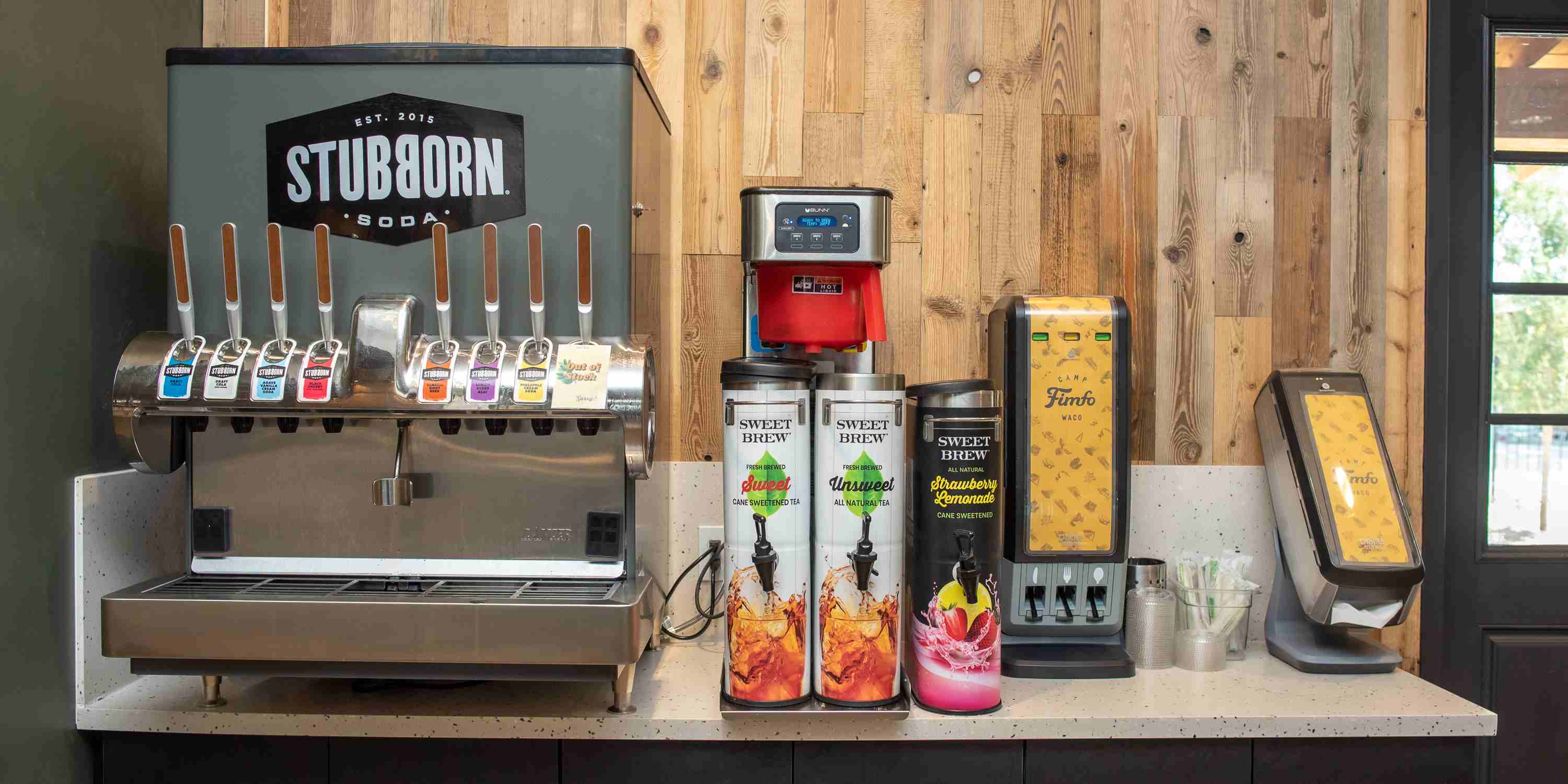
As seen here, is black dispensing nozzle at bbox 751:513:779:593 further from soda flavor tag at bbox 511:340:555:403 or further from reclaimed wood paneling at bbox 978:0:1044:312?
reclaimed wood paneling at bbox 978:0:1044:312

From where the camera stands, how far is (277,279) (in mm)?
1228

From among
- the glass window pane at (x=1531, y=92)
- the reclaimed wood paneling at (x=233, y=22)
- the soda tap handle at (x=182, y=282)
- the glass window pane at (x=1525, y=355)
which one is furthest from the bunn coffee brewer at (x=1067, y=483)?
the reclaimed wood paneling at (x=233, y=22)

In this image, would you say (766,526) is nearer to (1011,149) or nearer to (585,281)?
(585,281)

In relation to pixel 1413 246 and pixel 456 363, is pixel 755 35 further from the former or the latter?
pixel 1413 246

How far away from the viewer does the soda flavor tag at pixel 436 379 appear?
3.86 ft

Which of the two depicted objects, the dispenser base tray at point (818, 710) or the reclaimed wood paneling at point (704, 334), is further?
the reclaimed wood paneling at point (704, 334)

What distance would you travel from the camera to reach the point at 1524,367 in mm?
1860

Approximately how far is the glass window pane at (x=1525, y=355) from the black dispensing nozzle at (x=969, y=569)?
4.34 ft

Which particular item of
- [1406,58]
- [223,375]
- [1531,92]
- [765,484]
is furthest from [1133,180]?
[223,375]

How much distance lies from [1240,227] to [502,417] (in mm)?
1482

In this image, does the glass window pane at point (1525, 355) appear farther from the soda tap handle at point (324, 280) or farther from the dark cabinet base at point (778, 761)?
the soda tap handle at point (324, 280)

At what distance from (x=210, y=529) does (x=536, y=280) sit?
2.05ft

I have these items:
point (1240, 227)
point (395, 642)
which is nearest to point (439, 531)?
point (395, 642)

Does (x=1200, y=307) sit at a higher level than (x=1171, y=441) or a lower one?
higher
